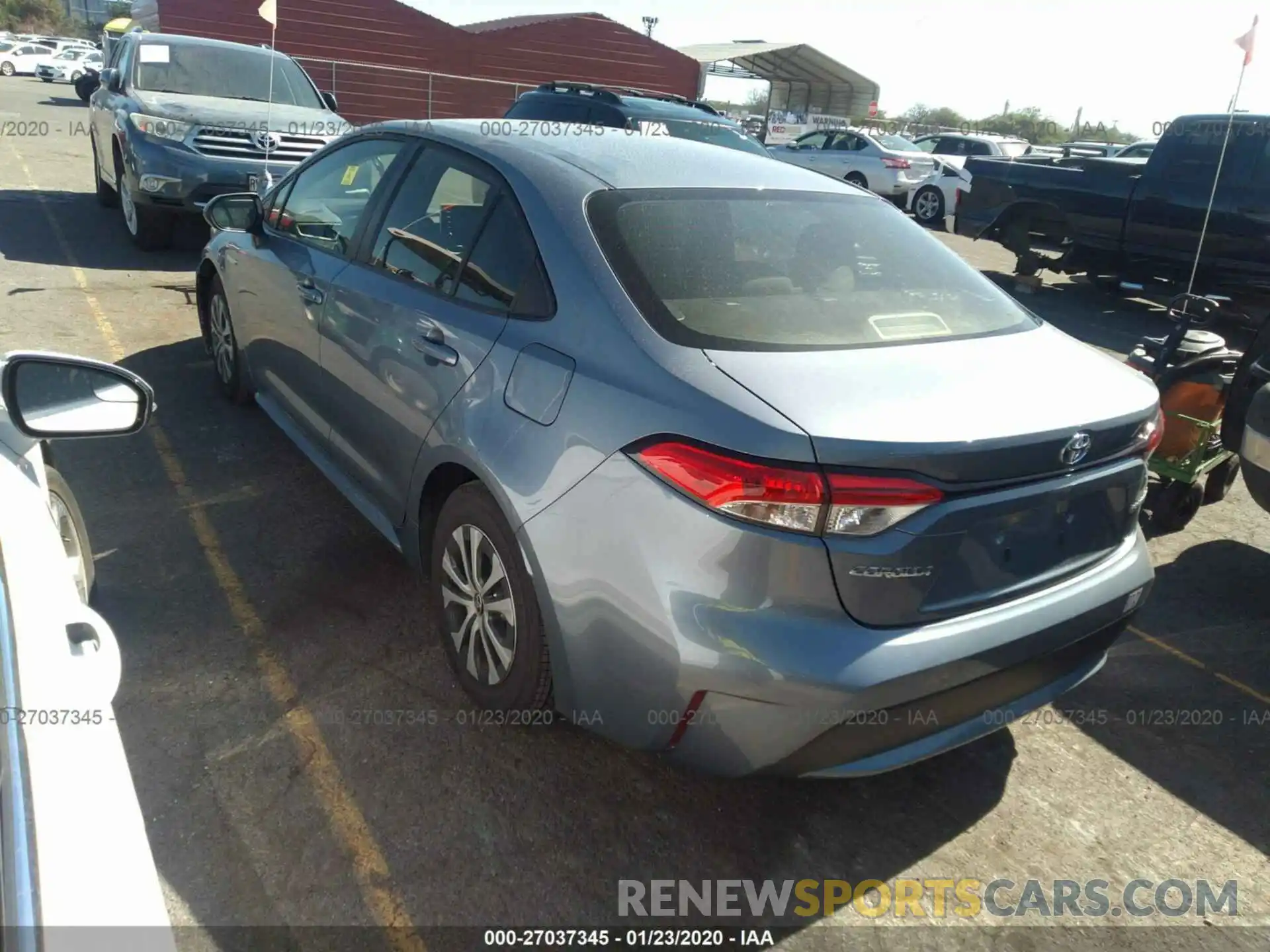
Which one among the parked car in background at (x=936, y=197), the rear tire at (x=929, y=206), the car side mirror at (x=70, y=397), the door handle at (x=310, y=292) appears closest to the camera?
the car side mirror at (x=70, y=397)

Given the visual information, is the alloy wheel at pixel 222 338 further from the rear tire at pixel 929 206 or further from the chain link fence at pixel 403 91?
the chain link fence at pixel 403 91

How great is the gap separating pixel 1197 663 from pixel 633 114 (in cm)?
791

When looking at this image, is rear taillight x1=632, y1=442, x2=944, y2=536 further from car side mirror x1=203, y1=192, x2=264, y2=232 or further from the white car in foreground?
car side mirror x1=203, y1=192, x2=264, y2=232

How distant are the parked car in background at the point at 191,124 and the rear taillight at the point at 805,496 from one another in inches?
265

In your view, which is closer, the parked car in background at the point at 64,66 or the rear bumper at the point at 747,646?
the rear bumper at the point at 747,646

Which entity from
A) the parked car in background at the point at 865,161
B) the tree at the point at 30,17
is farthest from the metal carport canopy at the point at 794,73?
the tree at the point at 30,17

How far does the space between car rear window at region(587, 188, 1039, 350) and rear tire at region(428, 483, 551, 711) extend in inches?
30.6

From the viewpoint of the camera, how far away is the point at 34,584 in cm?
161

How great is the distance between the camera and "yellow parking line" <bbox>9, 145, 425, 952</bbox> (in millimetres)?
2361

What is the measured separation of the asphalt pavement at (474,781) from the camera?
96.6 inches

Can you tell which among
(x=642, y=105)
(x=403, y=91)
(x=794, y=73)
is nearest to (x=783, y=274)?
(x=642, y=105)

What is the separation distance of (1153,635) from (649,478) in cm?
282

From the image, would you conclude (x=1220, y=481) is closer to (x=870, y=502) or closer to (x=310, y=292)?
(x=870, y=502)

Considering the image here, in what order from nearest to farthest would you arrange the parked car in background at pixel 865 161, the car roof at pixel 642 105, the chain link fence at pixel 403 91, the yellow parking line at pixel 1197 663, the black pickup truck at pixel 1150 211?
1. the yellow parking line at pixel 1197 663
2. the black pickup truck at pixel 1150 211
3. the car roof at pixel 642 105
4. the parked car in background at pixel 865 161
5. the chain link fence at pixel 403 91
